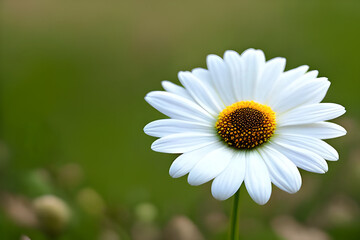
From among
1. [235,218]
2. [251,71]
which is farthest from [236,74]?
[235,218]

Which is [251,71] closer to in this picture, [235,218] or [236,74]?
[236,74]

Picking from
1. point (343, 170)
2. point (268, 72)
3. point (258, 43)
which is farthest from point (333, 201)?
point (258, 43)

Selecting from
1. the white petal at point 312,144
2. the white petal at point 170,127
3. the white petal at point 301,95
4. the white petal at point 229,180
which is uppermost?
the white petal at point 301,95

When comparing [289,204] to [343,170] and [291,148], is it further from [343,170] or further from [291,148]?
[291,148]

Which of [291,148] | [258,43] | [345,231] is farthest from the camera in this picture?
[258,43]

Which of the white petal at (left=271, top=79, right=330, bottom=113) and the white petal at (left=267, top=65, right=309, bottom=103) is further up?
the white petal at (left=267, top=65, right=309, bottom=103)
